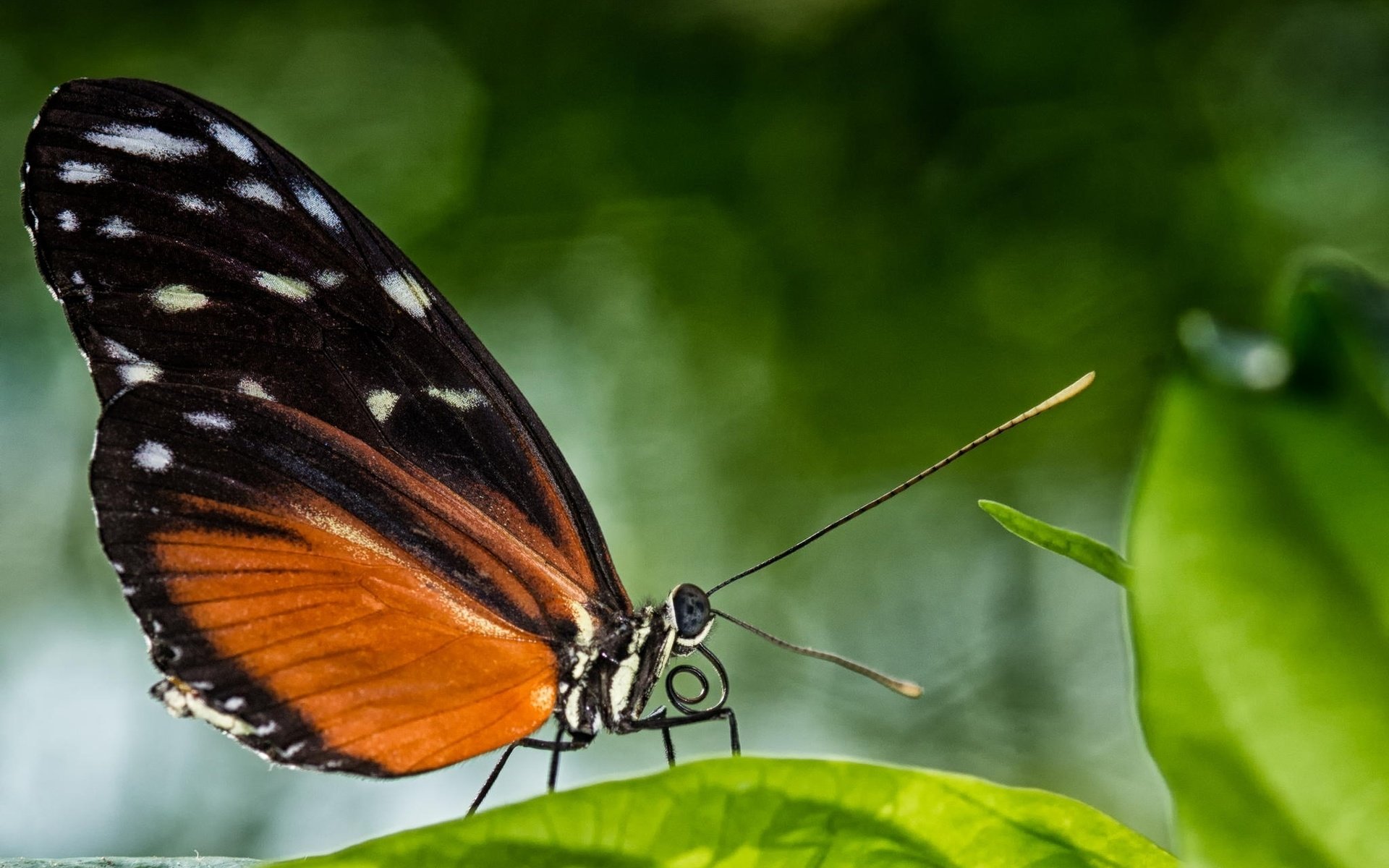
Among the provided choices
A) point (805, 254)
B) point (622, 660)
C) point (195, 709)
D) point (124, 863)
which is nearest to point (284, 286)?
point (195, 709)

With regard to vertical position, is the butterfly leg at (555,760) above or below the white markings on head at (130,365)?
below

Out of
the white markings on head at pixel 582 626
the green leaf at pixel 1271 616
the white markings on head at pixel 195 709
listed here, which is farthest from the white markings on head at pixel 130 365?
the green leaf at pixel 1271 616

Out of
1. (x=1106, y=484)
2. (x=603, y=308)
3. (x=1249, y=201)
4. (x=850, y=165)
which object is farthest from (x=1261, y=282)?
(x=603, y=308)

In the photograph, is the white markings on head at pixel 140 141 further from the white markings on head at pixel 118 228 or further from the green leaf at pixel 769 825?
the green leaf at pixel 769 825

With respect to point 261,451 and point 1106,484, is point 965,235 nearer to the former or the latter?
point 1106,484

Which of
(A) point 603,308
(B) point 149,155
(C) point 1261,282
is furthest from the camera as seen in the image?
(A) point 603,308

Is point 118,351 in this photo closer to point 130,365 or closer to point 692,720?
point 130,365

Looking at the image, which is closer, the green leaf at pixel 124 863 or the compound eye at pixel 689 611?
the green leaf at pixel 124 863
